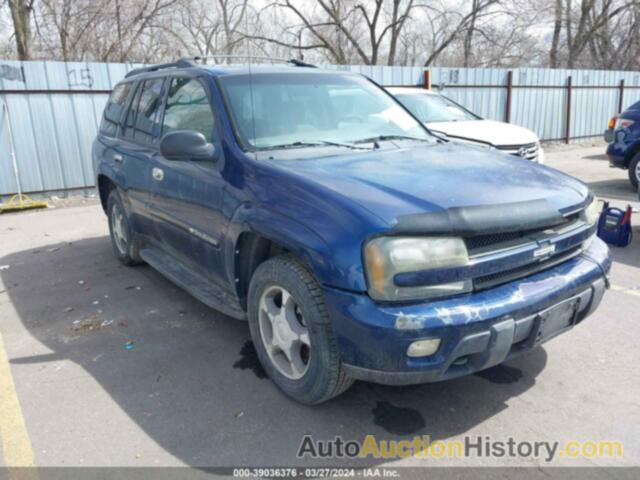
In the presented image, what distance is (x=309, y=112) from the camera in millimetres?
3721

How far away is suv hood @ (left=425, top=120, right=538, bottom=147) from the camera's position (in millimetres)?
7508

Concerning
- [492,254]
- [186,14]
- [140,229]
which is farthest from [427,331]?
[186,14]

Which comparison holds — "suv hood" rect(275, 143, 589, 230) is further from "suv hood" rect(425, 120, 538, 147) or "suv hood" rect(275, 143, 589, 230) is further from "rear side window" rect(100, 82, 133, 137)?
"suv hood" rect(425, 120, 538, 147)

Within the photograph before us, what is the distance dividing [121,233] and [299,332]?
3.37 m

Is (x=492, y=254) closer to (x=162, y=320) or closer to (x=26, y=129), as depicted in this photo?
(x=162, y=320)

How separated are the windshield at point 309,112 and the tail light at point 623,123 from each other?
607 cm

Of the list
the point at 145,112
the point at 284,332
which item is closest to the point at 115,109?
the point at 145,112

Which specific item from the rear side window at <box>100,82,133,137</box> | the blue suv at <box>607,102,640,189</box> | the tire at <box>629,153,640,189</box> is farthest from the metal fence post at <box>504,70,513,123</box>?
the rear side window at <box>100,82,133,137</box>

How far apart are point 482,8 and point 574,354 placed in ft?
78.9

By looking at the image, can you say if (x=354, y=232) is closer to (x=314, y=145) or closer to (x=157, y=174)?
(x=314, y=145)

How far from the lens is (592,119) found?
Result: 17594 mm

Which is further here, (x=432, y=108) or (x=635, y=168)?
(x=432, y=108)

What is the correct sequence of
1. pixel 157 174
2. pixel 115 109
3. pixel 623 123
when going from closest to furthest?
pixel 157 174 < pixel 115 109 < pixel 623 123

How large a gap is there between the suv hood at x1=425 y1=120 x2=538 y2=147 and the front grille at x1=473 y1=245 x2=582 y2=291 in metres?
4.67
